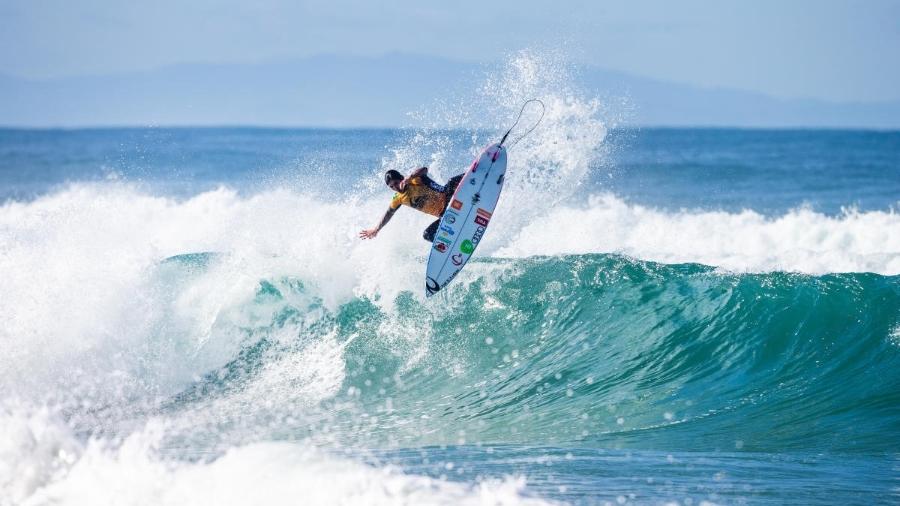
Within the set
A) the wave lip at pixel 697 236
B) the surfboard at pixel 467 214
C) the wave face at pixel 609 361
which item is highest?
the wave lip at pixel 697 236

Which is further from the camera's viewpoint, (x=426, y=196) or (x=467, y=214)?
(x=467, y=214)

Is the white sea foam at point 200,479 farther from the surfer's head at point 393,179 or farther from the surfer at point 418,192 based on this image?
the surfer's head at point 393,179

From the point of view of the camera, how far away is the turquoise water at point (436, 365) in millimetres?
5562

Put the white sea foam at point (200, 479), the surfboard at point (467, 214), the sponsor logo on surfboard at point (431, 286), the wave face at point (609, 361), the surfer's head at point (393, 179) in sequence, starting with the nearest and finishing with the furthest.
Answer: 1. the white sea foam at point (200, 479)
2. the wave face at point (609, 361)
3. the surfer's head at point (393, 179)
4. the surfboard at point (467, 214)
5. the sponsor logo on surfboard at point (431, 286)

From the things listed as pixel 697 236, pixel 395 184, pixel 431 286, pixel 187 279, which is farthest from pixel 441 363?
pixel 697 236

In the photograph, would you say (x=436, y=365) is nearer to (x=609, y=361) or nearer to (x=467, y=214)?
(x=467, y=214)

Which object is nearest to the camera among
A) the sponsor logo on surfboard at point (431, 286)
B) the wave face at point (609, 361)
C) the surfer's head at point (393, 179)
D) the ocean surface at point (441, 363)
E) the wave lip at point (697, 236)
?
the ocean surface at point (441, 363)

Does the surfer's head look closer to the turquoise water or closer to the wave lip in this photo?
the turquoise water

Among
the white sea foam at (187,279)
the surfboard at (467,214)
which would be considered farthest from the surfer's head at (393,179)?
the white sea foam at (187,279)

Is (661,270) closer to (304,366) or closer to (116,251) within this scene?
(304,366)

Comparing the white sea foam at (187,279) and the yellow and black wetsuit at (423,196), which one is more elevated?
the yellow and black wetsuit at (423,196)

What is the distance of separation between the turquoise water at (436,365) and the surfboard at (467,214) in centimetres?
73

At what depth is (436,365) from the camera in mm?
9523

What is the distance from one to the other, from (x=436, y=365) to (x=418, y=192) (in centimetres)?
198
